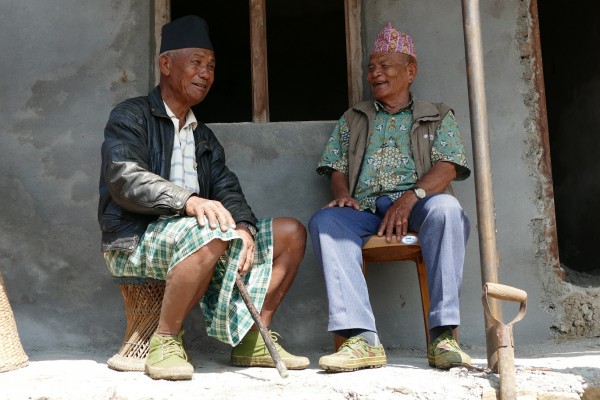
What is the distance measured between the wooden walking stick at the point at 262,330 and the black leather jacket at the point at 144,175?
0.38 meters

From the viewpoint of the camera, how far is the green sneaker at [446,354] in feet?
11.1

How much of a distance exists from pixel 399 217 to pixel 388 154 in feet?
1.55

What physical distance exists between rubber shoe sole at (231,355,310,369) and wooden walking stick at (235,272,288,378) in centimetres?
21

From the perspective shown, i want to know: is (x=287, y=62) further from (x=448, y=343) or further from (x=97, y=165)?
Answer: (x=448, y=343)

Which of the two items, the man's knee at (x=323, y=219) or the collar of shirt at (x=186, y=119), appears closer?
the man's knee at (x=323, y=219)

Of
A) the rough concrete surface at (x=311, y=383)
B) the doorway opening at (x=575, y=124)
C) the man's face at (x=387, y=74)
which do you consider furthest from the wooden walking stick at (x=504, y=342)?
the doorway opening at (x=575, y=124)

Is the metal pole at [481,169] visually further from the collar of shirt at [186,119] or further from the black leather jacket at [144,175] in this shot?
the collar of shirt at [186,119]

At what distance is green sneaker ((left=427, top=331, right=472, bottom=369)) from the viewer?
3.38 m

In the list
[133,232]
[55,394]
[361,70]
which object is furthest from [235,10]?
[55,394]

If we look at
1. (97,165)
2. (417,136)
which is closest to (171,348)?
(97,165)

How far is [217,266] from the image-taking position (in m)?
3.66

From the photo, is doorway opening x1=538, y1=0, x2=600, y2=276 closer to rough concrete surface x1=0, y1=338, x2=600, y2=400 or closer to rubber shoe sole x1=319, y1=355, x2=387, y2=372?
rough concrete surface x1=0, y1=338, x2=600, y2=400

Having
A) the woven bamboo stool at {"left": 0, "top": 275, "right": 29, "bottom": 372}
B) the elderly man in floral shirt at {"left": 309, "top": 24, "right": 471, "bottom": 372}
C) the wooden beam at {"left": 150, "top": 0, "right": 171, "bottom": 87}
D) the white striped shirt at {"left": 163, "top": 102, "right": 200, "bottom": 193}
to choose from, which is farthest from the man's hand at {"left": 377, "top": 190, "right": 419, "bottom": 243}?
the woven bamboo stool at {"left": 0, "top": 275, "right": 29, "bottom": 372}

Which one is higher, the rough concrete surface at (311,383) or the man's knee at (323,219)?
the man's knee at (323,219)
